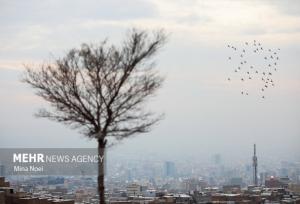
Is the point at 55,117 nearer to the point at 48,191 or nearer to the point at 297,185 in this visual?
the point at 48,191

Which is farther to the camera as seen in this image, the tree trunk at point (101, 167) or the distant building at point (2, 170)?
the distant building at point (2, 170)

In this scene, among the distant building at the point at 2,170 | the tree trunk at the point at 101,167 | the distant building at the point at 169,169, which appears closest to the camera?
the tree trunk at the point at 101,167

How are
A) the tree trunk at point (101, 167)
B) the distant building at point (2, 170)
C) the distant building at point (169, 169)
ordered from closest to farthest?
the tree trunk at point (101, 167) < the distant building at point (2, 170) < the distant building at point (169, 169)

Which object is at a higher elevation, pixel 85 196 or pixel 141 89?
pixel 141 89

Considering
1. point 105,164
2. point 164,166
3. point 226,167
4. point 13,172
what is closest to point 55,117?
point 105,164

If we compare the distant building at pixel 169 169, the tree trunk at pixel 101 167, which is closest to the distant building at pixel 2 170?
the tree trunk at pixel 101 167

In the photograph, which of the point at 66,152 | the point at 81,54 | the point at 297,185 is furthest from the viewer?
the point at 297,185

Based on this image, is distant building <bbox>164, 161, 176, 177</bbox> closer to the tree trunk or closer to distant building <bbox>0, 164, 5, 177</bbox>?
distant building <bbox>0, 164, 5, 177</bbox>

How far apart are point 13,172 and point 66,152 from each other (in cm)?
320

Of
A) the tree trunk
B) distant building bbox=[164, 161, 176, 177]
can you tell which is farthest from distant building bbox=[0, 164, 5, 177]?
distant building bbox=[164, 161, 176, 177]

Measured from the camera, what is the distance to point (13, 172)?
12828mm

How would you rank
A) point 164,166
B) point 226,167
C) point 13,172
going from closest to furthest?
point 13,172 < point 164,166 < point 226,167

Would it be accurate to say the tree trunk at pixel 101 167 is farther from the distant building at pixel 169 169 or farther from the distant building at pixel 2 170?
the distant building at pixel 169 169

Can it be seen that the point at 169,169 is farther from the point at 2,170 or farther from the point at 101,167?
the point at 101,167
